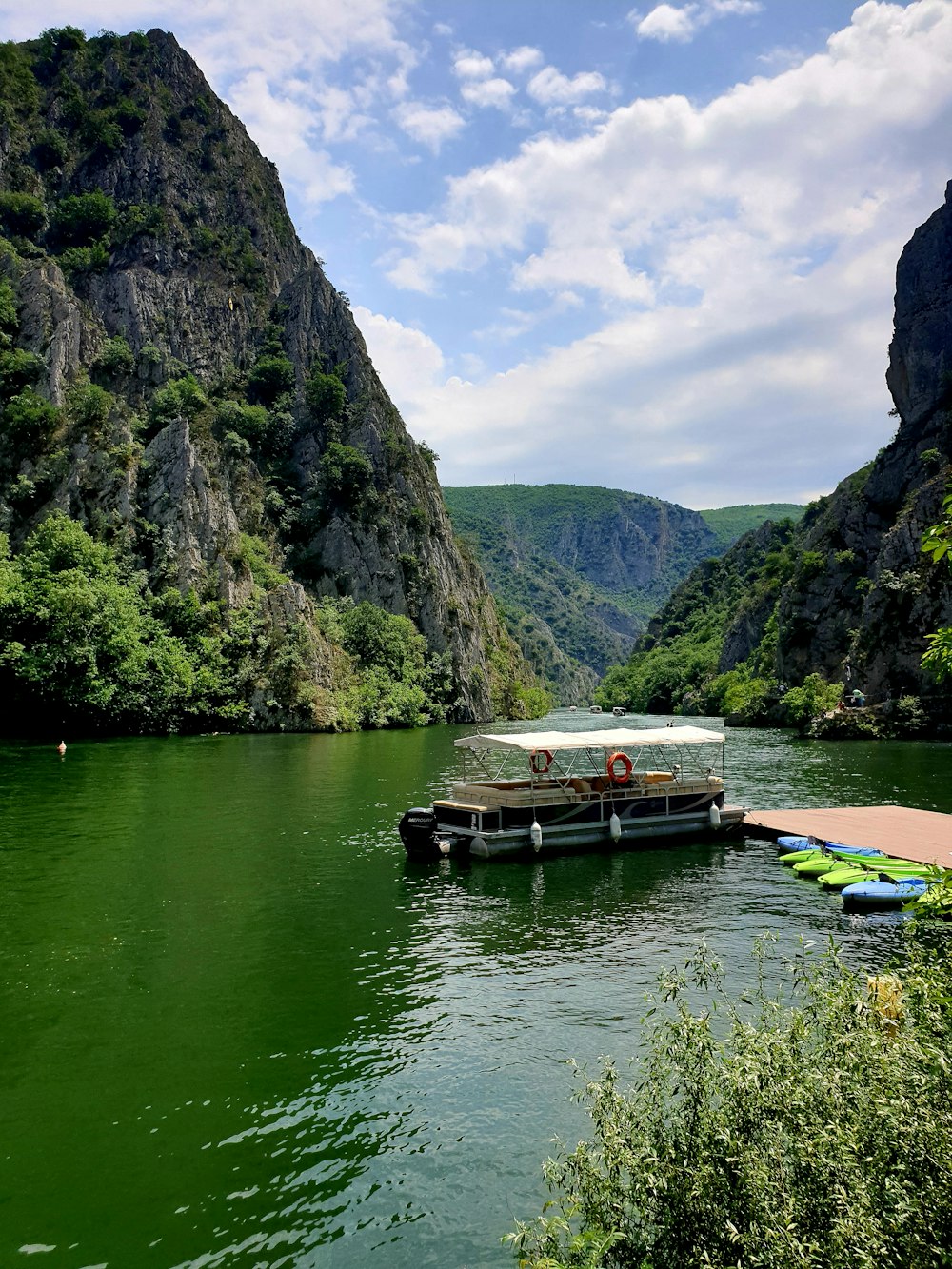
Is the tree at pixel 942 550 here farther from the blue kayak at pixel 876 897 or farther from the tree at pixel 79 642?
the tree at pixel 79 642

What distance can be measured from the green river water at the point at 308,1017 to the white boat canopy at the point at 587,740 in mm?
4281

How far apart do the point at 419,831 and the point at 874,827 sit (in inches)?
708

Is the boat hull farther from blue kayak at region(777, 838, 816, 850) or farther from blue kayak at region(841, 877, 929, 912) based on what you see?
blue kayak at region(841, 877, 929, 912)

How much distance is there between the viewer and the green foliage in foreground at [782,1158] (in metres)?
6.64

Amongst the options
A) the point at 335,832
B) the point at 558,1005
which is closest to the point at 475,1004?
the point at 558,1005

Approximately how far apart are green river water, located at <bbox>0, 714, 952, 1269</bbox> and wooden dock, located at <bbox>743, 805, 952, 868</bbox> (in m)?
3.04

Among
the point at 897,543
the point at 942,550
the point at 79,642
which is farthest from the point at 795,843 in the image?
the point at 897,543

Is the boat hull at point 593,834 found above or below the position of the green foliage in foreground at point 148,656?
below

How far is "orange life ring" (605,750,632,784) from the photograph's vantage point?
33594 millimetres

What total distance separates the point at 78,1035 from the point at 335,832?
18885mm

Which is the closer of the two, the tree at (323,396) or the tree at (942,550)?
the tree at (942,550)

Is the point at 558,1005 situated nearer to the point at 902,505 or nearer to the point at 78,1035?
the point at 78,1035

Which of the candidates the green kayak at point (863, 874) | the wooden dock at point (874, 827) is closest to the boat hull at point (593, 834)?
the wooden dock at point (874, 827)

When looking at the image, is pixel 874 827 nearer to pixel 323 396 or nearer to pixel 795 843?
pixel 795 843
